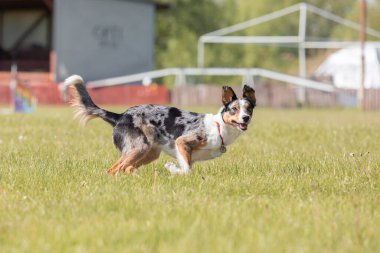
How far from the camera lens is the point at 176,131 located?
912 cm

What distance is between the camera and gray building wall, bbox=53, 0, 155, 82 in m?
46.4

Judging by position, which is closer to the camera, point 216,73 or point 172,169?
point 172,169

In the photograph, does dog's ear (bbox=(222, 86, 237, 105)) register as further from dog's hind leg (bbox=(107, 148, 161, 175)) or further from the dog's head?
dog's hind leg (bbox=(107, 148, 161, 175))

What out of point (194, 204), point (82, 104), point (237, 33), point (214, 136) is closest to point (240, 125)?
point (214, 136)

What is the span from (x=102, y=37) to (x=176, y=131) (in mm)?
40233

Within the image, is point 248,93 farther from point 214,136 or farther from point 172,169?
point 172,169

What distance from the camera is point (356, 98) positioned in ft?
142

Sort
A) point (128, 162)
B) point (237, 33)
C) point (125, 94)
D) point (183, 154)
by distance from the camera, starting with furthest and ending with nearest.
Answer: point (237, 33) → point (125, 94) → point (183, 154) → point (128, 162)


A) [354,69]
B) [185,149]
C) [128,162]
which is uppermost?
[354,69]

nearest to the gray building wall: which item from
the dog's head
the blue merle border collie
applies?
the blue merle border collie

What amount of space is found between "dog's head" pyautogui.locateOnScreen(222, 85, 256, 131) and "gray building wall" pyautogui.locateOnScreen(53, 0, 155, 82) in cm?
3795

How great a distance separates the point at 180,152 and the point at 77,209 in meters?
2.87

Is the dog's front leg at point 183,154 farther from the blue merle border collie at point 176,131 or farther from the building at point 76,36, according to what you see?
the building at point 76,36

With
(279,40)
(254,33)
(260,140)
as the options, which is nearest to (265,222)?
(260,140)
